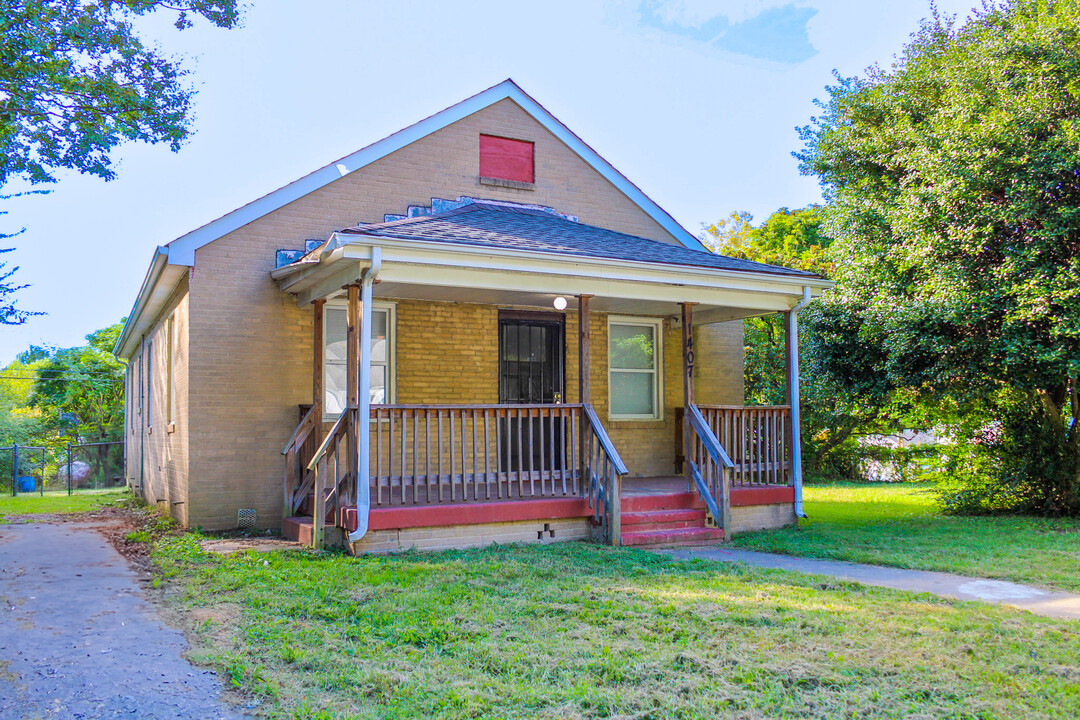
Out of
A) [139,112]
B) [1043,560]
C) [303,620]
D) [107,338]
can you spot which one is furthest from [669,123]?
[107,338]

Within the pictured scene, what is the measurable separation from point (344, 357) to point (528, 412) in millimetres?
2652

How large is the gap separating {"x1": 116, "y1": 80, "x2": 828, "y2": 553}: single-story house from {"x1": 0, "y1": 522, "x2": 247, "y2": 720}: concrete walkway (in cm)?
211

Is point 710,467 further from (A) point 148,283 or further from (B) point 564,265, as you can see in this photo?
(A) point 148,283

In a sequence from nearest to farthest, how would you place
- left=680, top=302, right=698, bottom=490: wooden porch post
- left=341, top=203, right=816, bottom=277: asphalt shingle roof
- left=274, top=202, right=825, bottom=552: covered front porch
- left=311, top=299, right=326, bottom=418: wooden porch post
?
1. left=274, top=202, right=825, bottom=552: covered front porch
2. left=341, top=203, right=816, bottom=277: asphalt shingle roof
3. left=311, top=299, right=326, bottom=418: wooden porch post
4. left=680, top=302, right=698, bottom=490: wooden porch post

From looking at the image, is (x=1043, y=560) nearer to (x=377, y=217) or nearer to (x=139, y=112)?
(x=377, y=217)

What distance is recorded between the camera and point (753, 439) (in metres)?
10.8

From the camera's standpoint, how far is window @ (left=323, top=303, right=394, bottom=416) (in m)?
10.3

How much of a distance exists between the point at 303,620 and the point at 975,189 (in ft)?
32.6

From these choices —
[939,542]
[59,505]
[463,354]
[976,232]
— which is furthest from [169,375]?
[976,232]

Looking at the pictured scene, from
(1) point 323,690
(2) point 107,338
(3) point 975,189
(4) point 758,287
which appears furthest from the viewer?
(2) point 107,338

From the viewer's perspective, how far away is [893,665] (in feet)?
14.7

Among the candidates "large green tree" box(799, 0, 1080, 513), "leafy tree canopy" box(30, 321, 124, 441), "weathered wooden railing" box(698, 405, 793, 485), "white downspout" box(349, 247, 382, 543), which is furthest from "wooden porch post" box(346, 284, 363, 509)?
"leafy tree canopy" box(30, 321, 124, 441)

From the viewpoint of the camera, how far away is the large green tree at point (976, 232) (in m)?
10.4

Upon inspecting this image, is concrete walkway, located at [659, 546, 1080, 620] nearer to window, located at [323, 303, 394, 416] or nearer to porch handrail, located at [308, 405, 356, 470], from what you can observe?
porch handrail, located at [308, 405, 356, 470]
